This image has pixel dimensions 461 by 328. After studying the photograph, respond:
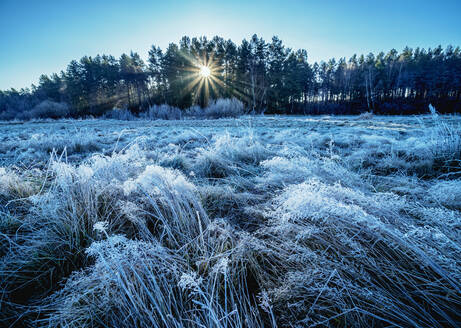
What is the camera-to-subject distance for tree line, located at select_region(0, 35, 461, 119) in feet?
98.4

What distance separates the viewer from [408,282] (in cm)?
79

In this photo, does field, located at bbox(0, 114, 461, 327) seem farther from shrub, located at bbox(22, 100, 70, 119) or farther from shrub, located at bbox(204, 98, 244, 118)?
shrub, located at bbox(22, 100, 70, 119)

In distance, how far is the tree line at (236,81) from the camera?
30.0m

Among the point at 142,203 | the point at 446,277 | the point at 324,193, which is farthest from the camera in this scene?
the point at 142,203

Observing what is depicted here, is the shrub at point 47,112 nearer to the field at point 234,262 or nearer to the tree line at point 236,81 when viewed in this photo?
the tree line at point 236,81

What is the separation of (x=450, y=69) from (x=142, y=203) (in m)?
49.0

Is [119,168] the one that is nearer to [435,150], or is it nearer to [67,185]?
[67,185]

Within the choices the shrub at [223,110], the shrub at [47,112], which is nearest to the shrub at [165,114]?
the shrub at [223,110]

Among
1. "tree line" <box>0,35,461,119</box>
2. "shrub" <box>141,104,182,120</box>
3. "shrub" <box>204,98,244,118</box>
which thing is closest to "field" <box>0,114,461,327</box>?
"shrub" <box>204,98,244,118</box>

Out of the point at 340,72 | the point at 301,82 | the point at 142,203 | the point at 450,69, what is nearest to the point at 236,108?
the point at 142,203

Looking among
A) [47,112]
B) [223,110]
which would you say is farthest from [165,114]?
[47,112]

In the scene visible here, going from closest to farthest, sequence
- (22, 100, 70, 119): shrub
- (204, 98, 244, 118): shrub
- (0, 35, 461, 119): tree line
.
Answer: (204, 98, 244, 118): shrub < (22, 100, 70, 119): shrub < (0, 35, 461, 119): tree line

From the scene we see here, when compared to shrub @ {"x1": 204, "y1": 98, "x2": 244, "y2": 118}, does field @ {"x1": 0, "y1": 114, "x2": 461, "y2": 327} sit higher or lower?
lower

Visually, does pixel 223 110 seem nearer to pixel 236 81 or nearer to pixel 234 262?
pixel 234 262
